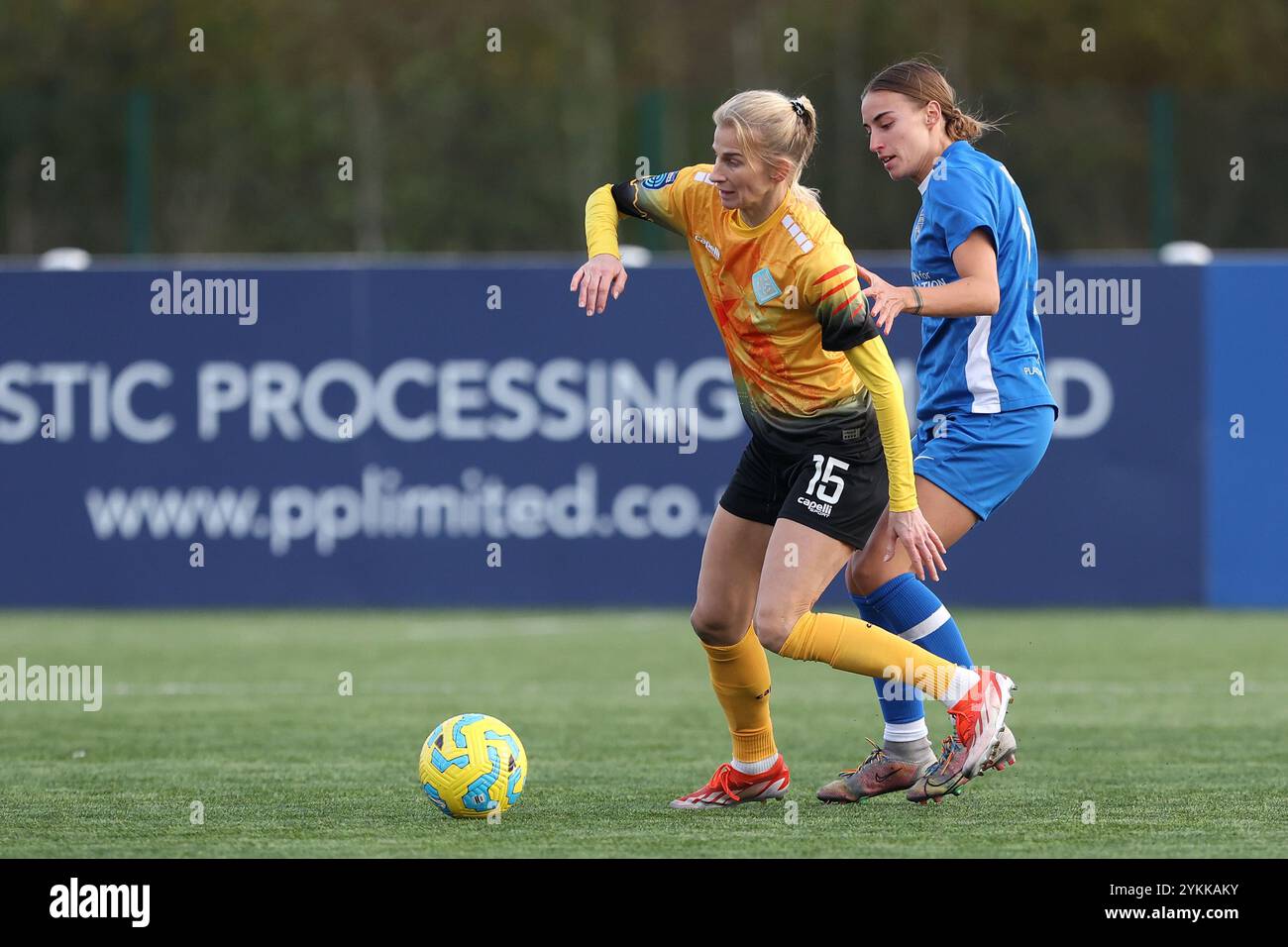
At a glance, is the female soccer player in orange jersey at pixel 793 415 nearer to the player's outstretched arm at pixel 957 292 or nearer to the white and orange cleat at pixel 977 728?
the white and orange cleat at pixel 977 728

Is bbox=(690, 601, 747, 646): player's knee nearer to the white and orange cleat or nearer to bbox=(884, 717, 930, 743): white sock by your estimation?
bbox=(884, 717, 930, 743): white sock

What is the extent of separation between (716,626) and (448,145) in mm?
16036

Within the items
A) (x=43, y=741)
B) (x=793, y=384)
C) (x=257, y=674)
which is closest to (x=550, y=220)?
(x=257, y=674)

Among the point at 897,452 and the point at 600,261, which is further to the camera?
the point at 600,261

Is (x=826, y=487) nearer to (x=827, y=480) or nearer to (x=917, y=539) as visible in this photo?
(x=827, y=480)

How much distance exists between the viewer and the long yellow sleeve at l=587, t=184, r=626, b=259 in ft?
19.5

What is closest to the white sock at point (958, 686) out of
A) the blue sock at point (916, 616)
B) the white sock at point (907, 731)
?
the blue sock at point (916, 616)

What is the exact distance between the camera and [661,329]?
12.9 m

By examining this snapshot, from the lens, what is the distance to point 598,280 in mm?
5609

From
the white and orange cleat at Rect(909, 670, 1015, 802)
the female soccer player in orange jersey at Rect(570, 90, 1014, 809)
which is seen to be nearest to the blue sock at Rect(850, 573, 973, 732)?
the female soccer player in orange jersey at Rect(570, 90, 1014, 809)

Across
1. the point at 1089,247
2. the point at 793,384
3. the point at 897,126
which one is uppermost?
the point at 1089,247

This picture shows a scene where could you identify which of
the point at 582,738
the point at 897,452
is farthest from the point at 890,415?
the point at 582,738
